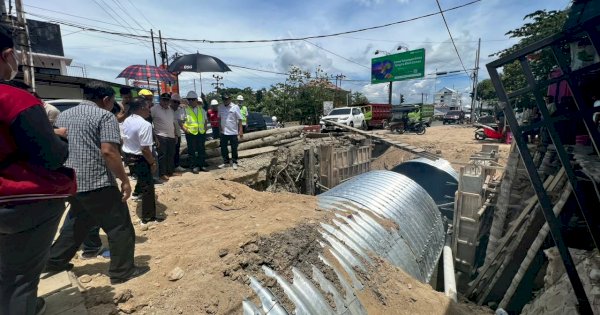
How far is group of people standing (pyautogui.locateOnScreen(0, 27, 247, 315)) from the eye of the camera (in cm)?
158

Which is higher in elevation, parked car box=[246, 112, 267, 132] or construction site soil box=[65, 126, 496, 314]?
parked car box=[246, 112, 267, 132]

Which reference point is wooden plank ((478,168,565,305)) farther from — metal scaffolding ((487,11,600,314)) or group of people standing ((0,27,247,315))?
group of people standing ((0,27,247,315))

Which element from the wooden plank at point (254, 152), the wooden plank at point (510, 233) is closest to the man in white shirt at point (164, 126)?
the wooden plank at point (254, 152)

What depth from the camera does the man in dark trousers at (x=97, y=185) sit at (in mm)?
2541

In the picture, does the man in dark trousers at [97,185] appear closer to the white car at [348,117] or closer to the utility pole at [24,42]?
the utility pole at [24,42]

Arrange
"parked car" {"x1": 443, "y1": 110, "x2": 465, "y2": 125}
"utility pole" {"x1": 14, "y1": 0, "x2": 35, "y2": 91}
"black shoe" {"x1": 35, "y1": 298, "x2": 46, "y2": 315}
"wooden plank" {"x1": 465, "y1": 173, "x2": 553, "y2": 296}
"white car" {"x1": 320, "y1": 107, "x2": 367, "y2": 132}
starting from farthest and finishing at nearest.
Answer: "parked car" {"x1": 443, "y1": 110, "x2": 465, "y2": 125}, "white car" {"x1": 320, "y1": 107, "x2": 367, "y2": 132}, "utility pole" {"x1": 14, "y1": 0, "x2": 35, "y2": 91}, "wooden plank" {"x1": 465, "y1": 173, "x2": 553, "y2": 296}, "black shoe" {"x1": 35, "y1": 298, "x2": 46, "y2": 315}

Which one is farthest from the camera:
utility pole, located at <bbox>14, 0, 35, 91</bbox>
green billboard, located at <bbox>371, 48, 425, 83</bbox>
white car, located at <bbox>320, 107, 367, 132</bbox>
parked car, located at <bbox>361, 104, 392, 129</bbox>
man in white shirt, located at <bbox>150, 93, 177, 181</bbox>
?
green billboard, located at <bbox>371, 48, 425, 83</bbox>

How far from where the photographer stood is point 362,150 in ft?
35.7

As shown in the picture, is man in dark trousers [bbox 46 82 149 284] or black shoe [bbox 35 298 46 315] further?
man in dark trousers [bbox 46 82 149 284]

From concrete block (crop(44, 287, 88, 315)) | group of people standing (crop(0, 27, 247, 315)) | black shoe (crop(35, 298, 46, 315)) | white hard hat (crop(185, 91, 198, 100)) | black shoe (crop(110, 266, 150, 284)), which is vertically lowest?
black shoe (crop(110, 266, 150, 284))

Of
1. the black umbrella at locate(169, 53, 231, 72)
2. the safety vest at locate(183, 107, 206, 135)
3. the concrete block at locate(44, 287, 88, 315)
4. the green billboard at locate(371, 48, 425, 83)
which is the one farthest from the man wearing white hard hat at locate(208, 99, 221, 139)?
the green billboard at locate(371, 48, 425, 83)

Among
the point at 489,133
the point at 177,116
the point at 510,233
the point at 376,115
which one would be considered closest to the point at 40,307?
the point at 177,116

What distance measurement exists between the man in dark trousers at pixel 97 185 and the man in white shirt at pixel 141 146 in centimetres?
124

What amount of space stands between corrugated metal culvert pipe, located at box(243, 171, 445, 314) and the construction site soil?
9cm
